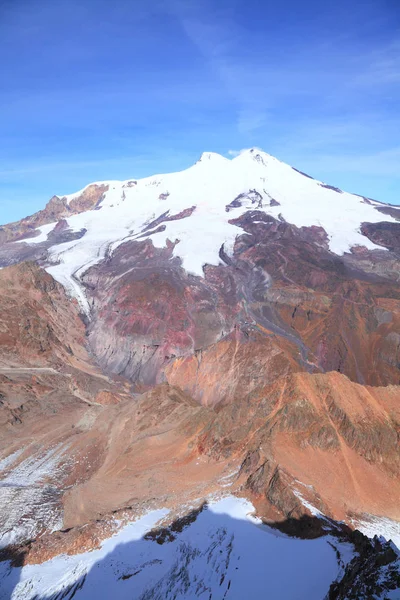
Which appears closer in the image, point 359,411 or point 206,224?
point 359,411

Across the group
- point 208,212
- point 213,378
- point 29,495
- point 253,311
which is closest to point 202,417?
point 29,495

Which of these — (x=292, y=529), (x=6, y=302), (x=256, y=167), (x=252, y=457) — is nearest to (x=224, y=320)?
(x=6, y=302)

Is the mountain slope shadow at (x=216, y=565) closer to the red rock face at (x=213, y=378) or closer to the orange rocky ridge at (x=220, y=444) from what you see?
the orange rocky ridge at (x=220, y=444)

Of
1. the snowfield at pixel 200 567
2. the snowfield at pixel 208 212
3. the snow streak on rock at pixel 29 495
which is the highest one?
the snowfield at pixel 208 212

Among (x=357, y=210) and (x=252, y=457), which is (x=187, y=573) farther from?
(x=357, y=210)

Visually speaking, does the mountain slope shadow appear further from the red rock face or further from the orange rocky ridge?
the red rock face

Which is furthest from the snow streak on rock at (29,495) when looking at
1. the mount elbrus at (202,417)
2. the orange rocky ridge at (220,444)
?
the orange rocky ridge at (220,444)

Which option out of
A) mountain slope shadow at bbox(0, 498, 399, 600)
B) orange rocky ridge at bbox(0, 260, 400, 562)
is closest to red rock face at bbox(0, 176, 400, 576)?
orange rocky ridge at bbox(0, 260, 400, 562)
